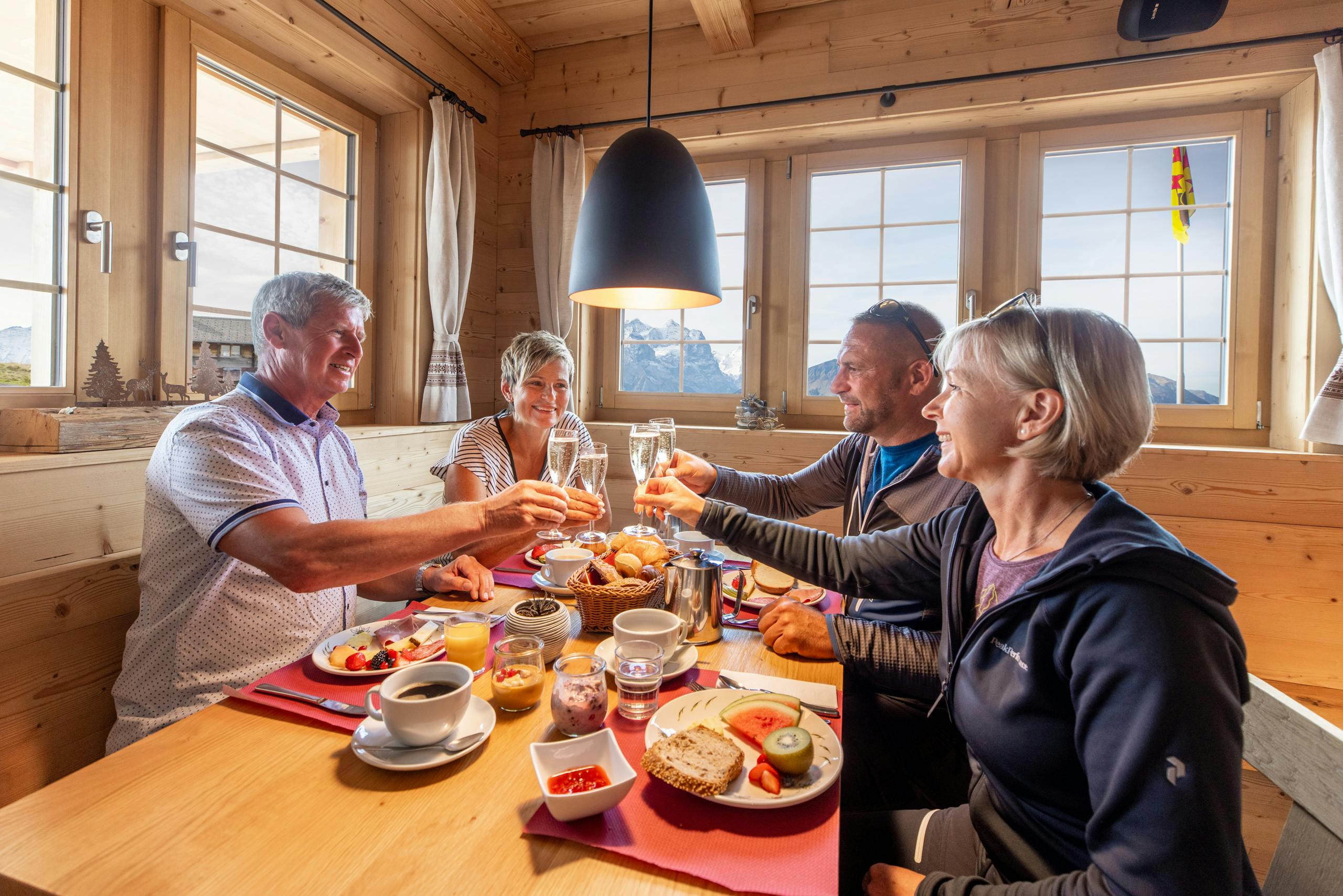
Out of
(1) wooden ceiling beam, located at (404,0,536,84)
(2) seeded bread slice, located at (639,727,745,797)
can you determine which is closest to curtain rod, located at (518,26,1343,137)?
(1) wooden ceiling beam, located at (404,0,536,84)

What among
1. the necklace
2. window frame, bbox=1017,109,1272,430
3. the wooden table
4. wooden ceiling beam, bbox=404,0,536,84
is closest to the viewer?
the wooden table

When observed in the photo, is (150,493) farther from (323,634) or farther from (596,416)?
(596,416)

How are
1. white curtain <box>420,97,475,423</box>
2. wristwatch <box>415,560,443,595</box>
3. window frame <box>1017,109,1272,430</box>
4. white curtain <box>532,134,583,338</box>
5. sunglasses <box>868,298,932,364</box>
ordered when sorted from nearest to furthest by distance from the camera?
1. wristwatch <box>415,560,443,595</box>
2. sunglasses <box>868,298,932,364</box>
3. window frame <box>1017,109,1272,430</box>
4. white curtain <box>420,97,475,423</box>
5. white curtain <box>532,134,583,338</box>

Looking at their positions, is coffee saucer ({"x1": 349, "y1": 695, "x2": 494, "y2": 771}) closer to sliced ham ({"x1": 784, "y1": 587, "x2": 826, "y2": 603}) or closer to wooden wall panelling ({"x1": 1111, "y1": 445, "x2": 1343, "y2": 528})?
sliced ham ({"x1": 784, "y1": 587, "x2": 826, "y2": 603})

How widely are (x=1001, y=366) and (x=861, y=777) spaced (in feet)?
3.07

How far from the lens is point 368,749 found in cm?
89

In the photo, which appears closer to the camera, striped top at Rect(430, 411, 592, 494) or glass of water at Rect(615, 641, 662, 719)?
glass of water at Rect(615, 641, 662, 719)

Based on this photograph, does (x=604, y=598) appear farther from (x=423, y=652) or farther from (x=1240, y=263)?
(x=1240, y=263)

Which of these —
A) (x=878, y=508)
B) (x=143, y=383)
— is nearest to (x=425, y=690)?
(x=878, y=508)

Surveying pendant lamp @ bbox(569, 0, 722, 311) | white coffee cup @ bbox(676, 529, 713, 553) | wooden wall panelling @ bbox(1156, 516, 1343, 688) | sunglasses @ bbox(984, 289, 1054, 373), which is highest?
pendant lamp @ bbox(569, 0, 722, 311)

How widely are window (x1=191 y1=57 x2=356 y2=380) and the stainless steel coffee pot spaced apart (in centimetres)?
195

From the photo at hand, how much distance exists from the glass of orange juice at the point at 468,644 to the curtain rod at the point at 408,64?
8.60ft

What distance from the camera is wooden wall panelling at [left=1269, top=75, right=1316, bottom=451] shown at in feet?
8.44

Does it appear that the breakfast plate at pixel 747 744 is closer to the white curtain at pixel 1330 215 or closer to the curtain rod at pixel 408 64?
the white curtain at pixel 1330 215
